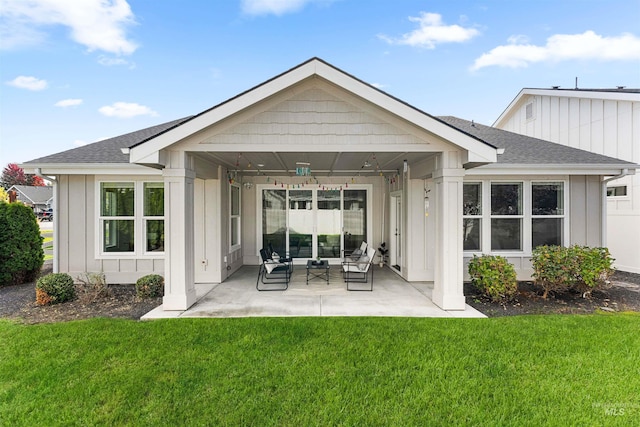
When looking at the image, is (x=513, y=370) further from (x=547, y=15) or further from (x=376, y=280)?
(x=547, y=15)

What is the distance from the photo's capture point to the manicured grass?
280 centimetres

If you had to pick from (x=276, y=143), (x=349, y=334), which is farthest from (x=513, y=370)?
(x=276, y=143)

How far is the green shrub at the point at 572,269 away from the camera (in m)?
6.22

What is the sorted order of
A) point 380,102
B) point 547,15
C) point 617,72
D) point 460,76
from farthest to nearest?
point 460,76, point 617,72, point 547,15, point 380,102

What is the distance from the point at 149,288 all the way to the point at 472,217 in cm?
746

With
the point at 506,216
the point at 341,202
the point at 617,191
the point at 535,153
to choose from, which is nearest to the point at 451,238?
the point at 506,216

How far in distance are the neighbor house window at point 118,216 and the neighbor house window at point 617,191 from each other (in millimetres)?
13410

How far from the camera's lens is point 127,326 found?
15.6 ft

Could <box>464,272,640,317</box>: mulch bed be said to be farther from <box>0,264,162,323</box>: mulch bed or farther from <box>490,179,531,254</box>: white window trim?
<box>0,264,162,323</box>: mulch bed

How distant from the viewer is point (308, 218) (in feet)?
33.8

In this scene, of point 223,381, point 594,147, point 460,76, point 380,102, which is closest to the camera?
Result: point 223,381

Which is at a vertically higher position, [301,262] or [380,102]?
[380,102]

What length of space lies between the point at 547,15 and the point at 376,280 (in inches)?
454

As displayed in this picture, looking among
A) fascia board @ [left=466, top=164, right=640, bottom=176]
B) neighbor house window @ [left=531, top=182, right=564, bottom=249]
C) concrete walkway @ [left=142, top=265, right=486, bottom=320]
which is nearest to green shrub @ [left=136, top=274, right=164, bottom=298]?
concrete walkway @ [left=142, top=265, right=486, bottom=320]
